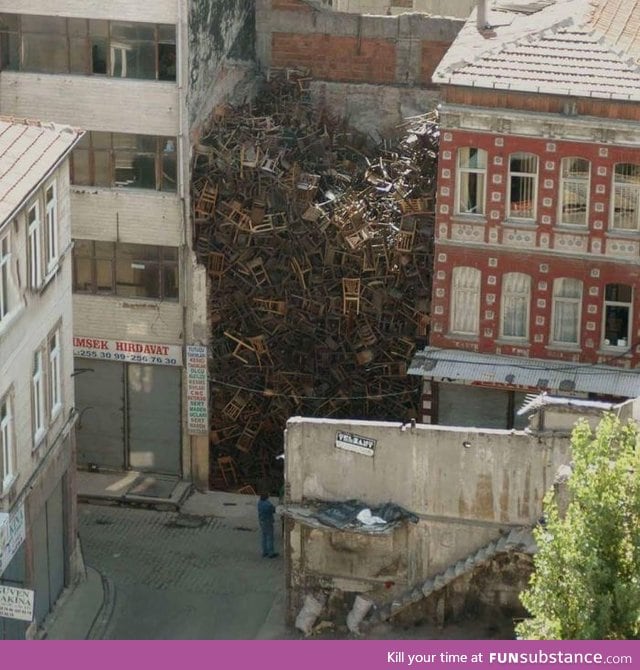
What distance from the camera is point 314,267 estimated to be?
177 feet

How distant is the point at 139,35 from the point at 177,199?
4.15m

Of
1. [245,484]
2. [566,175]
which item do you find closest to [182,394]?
[245,484]

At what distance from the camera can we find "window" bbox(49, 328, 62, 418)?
46.8 m

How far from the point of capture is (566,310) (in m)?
51.4

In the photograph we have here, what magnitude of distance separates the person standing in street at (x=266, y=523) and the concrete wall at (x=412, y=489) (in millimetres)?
3971

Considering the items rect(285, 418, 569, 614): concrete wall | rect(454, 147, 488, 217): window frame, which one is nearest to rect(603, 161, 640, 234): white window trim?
rect(454, 147, 488, 217): window frame

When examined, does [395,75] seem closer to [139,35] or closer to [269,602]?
[139,35]

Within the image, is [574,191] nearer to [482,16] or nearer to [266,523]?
[482,16]

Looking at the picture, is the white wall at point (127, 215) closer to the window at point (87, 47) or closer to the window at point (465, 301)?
the window at point (87, 47)

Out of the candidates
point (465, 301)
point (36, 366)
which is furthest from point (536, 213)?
point (36, 366)

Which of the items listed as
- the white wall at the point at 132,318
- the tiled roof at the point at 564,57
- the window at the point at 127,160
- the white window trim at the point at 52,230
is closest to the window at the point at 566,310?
the tiled roof at the point at 564,57

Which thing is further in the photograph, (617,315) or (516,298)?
(516,298)

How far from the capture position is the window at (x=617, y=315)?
2005 inches

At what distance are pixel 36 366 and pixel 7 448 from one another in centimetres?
249
